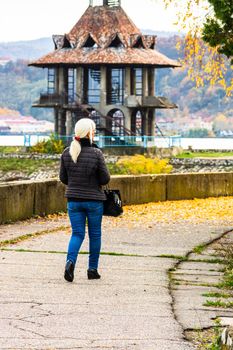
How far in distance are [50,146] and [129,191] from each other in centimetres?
6090

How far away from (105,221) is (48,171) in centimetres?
5799

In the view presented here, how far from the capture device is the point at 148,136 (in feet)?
293

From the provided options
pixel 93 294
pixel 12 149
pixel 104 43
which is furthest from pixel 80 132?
pixel 12 149

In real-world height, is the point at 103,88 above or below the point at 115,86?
above

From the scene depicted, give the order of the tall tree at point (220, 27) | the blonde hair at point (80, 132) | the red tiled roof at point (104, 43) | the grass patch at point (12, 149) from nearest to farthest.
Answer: the blonde hair at point (80, 132) < the tall tree at point (220, 27) < the red tiled roof at point (104, 43) < the grass patch at point (12, 149)

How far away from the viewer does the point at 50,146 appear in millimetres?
86625

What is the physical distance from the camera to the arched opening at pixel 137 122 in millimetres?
92250

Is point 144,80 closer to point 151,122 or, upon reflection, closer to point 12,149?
point 151,122

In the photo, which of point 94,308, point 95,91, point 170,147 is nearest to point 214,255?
point 94,308

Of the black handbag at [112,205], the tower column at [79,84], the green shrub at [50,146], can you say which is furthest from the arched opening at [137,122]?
the black handbag at [112,205]

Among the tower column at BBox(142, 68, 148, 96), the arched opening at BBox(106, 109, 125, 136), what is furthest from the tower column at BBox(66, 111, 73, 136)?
the tower column at BBox(142, 68, 148, 96)

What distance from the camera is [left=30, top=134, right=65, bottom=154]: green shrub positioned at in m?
86.0

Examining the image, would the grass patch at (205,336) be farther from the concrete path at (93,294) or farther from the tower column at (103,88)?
the tower column at (103,88)

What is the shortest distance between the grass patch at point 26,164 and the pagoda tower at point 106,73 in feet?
19.5
